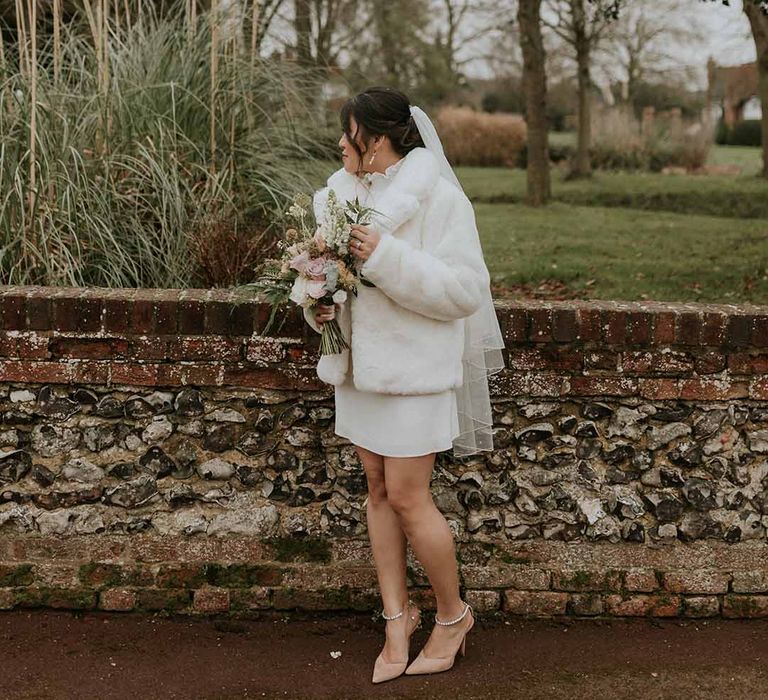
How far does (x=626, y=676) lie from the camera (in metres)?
3.67

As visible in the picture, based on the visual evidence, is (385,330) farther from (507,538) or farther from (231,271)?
(231,271)

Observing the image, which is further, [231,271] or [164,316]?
[231,271]

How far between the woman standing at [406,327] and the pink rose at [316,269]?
0.14 meters

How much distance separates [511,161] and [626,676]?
74.9ft

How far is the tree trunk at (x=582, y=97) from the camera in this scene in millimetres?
20094

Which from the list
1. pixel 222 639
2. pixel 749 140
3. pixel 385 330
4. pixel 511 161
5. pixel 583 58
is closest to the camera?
pixel 385 330

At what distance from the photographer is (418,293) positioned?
3283 millimetres

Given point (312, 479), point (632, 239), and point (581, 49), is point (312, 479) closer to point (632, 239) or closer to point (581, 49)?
point (632, 239)

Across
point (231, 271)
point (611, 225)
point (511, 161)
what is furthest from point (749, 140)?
point (231, 271)

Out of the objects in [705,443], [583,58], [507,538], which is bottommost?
[507,538]

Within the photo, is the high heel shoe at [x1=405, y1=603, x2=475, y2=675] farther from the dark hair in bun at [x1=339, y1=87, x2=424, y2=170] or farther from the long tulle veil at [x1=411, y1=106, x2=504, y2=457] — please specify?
the dark hair in bun at [x1=339, y1=87, x2=424, y2=170]

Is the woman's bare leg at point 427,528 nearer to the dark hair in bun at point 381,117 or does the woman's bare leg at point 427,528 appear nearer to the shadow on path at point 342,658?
the shadow on path at point 342,658

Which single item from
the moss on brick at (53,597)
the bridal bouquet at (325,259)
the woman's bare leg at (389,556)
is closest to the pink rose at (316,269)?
the bridal bouquet at (325,259)

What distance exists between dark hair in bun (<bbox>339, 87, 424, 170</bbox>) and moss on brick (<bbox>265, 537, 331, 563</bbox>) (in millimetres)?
1629
